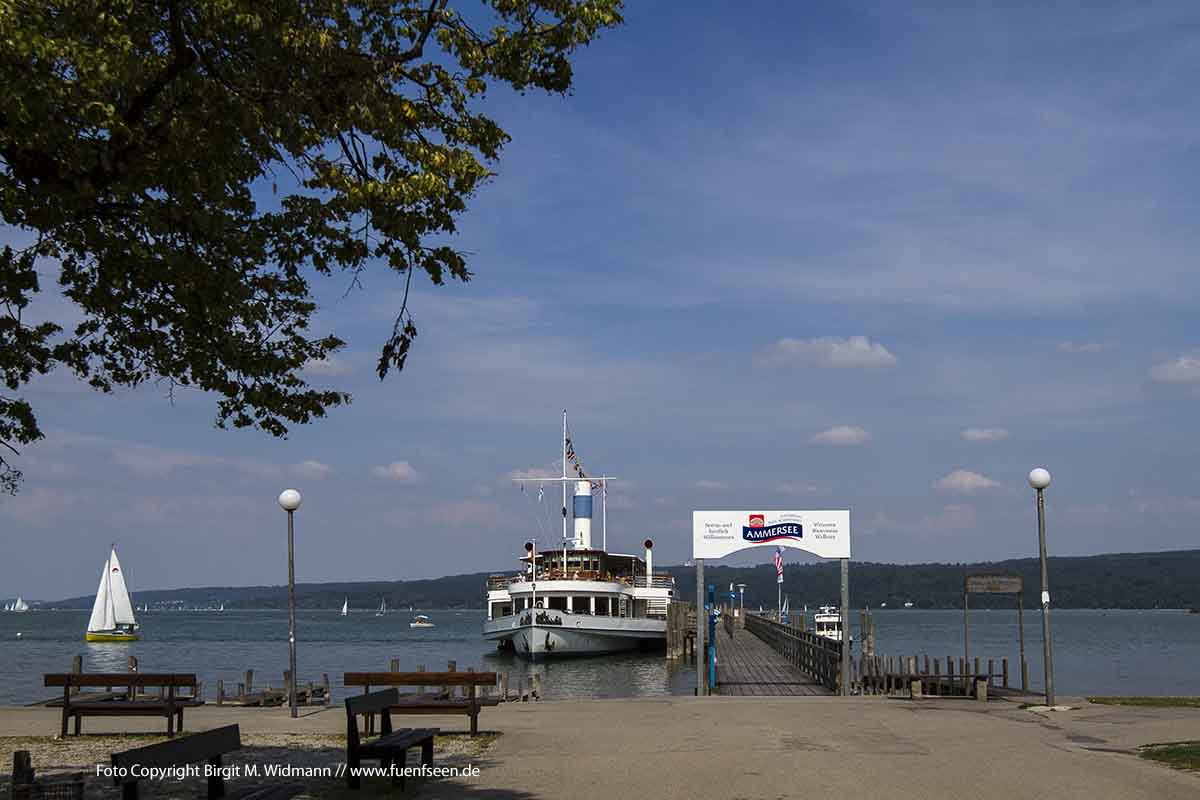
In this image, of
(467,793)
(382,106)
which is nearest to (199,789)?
(467,793)

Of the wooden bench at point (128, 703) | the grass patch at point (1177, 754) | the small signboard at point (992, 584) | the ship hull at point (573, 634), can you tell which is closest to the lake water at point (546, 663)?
the ship hull at point (573, 634)

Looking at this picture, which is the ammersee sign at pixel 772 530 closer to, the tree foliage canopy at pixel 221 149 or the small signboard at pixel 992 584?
the small signboard at pixel 992 584

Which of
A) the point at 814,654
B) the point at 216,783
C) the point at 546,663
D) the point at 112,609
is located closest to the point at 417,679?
the point at 216,783

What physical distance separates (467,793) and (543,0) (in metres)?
7.23

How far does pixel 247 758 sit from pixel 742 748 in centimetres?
594

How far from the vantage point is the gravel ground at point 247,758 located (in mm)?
12047

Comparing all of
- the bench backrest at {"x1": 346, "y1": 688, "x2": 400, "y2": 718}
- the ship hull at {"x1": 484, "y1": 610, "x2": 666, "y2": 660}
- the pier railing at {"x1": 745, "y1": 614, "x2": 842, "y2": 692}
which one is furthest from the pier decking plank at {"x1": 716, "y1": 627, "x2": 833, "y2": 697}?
the bench backrest at {"x1": 346, "y1": 688, "x2": 400, "y2": 718}

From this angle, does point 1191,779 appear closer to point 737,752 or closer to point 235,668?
point 737,752

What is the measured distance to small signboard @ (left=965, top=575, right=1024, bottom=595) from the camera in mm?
30531

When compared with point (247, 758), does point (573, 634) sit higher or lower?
lower

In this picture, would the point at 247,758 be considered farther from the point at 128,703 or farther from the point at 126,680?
the point at 126,680

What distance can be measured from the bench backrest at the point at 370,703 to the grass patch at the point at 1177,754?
334 inches

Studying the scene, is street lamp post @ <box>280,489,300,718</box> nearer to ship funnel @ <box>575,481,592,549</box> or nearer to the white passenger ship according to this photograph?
the white passenger ship

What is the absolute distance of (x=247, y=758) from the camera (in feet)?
47.3
